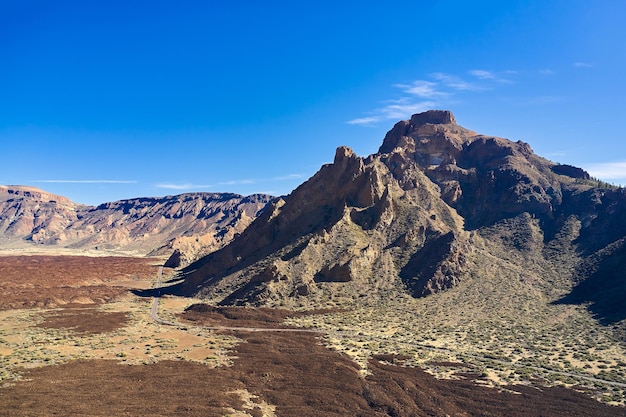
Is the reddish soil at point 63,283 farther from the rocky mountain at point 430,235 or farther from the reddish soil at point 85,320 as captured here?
the rocky mountain at point 430,235

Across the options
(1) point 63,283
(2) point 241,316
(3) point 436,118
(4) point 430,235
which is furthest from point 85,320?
(3) point 436,118

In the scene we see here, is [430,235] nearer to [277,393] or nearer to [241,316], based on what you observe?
[241,316]

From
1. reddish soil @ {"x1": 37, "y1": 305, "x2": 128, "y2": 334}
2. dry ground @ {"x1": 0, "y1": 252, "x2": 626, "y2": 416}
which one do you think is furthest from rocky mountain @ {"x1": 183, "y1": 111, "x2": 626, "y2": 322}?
reddish soil @ {"x1": 37, "y1": 305, "x2": 128, "y2": 334}

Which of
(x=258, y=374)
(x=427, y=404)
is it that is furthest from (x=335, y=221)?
(x=427, y=404)

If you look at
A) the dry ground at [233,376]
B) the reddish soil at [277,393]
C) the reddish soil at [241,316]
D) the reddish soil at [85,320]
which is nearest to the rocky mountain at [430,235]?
the reddish soil at [241,316]

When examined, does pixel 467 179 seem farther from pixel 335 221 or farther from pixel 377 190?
pixel 335 221

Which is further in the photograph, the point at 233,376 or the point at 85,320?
the point at 85,320

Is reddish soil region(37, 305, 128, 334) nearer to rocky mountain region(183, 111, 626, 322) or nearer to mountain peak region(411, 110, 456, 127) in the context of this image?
rocky mountain region(183, 111, 626, 322)
